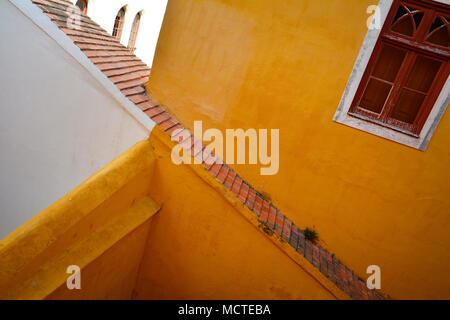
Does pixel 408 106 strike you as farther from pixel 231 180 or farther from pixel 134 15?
pixel 134 15

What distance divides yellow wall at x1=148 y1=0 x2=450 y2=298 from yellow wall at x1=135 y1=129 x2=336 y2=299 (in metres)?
0.04

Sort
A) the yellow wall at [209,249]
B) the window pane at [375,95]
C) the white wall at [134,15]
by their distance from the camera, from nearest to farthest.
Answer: the yellow wall at [209,249], the window pane at [375,95], the white wall at [134,15]

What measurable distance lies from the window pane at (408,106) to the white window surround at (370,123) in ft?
0.72

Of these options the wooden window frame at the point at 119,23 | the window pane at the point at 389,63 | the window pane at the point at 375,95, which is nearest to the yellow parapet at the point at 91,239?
the window pane at the point at 375,95

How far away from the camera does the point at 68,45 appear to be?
3.98 metres

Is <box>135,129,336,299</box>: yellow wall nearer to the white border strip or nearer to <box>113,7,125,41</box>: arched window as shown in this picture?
the white border strip

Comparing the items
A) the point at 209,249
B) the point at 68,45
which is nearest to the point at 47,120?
the point at 68,45

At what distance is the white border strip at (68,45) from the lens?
3885 millimetres

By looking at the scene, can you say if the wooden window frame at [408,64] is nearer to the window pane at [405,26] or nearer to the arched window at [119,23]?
the window pane at [405,26]

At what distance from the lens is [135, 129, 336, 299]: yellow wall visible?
12.4ft

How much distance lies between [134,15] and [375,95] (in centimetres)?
1176

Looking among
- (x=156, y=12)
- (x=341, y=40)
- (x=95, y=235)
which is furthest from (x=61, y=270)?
(x=156, y=12)

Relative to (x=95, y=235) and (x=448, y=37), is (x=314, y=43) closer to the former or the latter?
(x=448, y=37)

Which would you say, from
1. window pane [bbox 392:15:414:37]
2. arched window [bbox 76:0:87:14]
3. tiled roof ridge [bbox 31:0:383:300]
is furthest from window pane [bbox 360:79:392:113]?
arched window [bbox 76:0:87:14]
